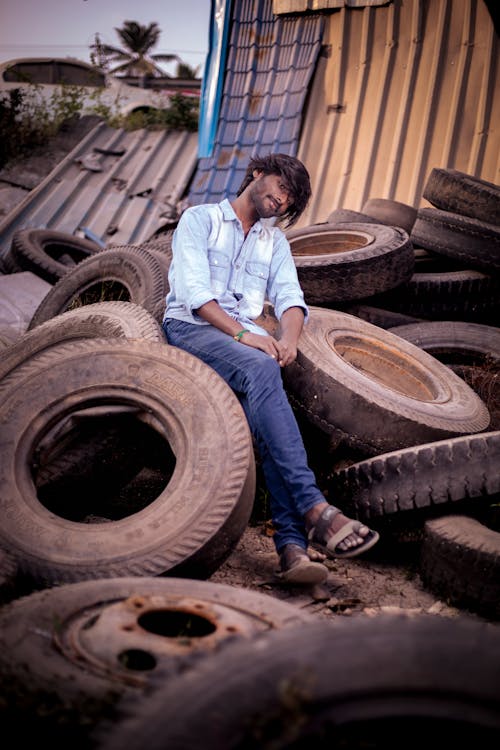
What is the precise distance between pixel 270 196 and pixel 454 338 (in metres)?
2.07

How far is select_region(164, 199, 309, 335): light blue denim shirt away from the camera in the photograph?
346 centimetres

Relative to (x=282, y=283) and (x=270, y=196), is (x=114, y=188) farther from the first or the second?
(x=270, y=196)

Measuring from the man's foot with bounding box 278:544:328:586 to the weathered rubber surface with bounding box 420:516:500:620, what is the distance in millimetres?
540

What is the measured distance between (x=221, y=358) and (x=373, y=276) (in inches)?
70.3

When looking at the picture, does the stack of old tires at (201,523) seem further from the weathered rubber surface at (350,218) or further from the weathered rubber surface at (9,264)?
the weathered rubber surface at (9,264)

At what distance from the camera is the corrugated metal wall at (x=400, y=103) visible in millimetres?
6734

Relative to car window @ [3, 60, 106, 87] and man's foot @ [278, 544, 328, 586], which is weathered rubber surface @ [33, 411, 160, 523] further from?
car window @ [3, 60, 106, 87]

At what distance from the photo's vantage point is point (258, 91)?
8039mm

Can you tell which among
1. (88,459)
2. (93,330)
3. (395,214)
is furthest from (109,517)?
(395,214)

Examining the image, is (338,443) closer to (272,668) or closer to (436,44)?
(272,668)

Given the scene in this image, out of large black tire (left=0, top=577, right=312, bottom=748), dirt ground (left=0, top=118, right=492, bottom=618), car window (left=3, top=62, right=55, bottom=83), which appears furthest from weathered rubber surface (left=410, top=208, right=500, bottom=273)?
car window (left=3, top=62, right=55, bottom=83)

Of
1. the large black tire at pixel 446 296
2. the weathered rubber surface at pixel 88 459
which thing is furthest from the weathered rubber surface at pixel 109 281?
the large black tire at pixel 446 296

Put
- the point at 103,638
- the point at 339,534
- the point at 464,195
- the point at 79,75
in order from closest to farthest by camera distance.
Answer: the point at 103,638, the point at 339,534, the point at 464,195, the point at 79,75

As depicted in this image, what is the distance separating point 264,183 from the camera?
357 centimetres
